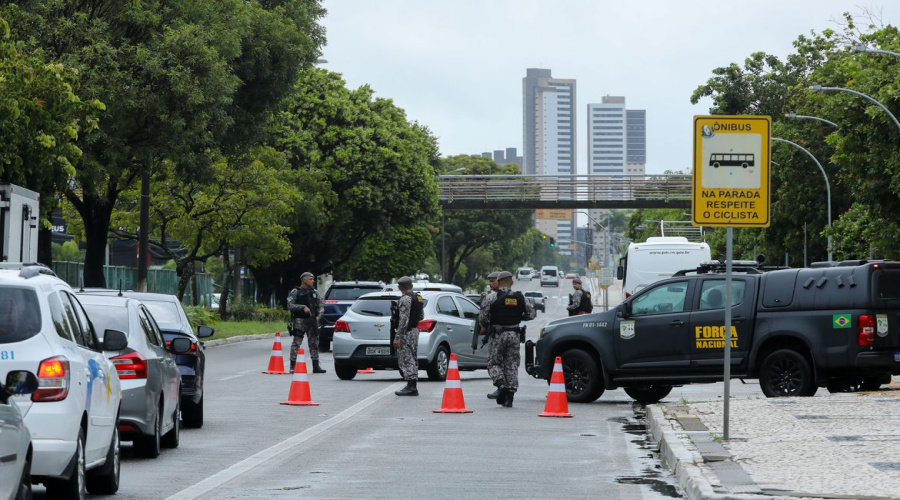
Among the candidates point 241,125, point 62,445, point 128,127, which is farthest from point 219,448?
point 241,125

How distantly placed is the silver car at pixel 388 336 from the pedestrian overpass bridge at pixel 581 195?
163ft

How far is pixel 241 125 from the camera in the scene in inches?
1486

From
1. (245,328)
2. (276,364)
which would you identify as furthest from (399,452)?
(245,328)

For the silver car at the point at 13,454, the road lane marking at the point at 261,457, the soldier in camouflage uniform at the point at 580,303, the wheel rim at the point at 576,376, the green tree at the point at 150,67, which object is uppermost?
the green tree at the point at 150,67

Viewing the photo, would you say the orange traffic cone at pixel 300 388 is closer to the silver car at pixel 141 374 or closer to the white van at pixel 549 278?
the silver car at pixel 141 374

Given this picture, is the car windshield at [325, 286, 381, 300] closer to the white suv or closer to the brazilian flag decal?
A: the brazilian flag decal

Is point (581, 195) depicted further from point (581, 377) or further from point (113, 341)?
point (113, 341)

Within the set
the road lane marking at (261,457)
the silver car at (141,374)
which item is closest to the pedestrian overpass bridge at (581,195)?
the road lane marking at (261,457)

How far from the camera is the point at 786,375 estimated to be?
19.3 metres

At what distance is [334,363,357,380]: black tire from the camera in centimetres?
2570

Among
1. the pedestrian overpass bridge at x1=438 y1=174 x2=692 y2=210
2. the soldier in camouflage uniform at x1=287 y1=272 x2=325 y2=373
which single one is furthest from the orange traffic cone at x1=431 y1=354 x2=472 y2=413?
the pedestrian overpass bridge at x1=438 y1=174 x2=692 y2=210

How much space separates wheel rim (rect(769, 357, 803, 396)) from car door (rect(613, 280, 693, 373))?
1.12m

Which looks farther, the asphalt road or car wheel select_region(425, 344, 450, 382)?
car wheel select_region(425, 344, 450, 382)

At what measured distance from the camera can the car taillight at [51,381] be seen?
8.77m
